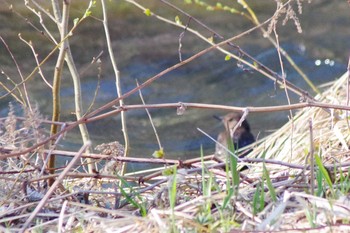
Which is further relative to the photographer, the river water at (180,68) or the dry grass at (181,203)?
the river water at (180,68)

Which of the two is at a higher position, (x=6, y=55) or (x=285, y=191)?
(x=6, y=55)

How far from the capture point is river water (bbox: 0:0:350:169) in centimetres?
1104

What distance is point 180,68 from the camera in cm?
1296

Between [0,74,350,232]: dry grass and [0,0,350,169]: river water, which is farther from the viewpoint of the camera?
[0,0,350,169]: river water

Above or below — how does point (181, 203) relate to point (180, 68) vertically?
below

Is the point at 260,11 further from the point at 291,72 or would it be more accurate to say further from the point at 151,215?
the point at 151,215

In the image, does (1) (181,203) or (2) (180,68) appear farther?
(2) (180,68)

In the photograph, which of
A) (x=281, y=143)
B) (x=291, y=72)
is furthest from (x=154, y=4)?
(x=281, y=143)

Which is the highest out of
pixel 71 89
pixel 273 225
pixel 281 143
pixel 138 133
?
pixel 71 89

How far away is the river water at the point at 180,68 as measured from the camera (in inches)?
435

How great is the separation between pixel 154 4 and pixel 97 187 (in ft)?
34.1

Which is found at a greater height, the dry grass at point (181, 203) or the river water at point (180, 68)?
the river water at point (180, 68)

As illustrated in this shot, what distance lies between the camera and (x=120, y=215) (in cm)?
307

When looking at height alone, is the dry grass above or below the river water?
below
